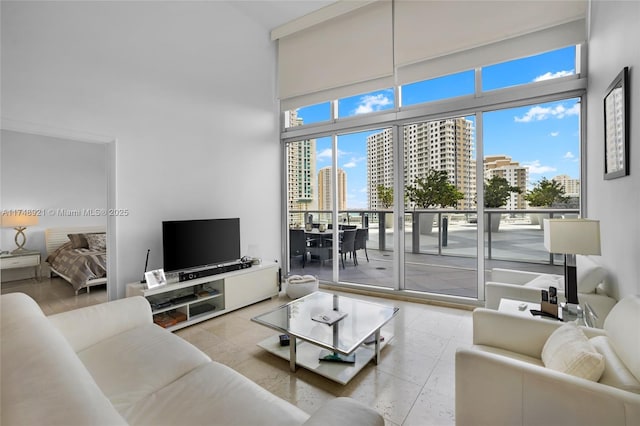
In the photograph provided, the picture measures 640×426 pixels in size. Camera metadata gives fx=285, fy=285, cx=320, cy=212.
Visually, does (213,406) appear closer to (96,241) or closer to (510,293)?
(510,293)

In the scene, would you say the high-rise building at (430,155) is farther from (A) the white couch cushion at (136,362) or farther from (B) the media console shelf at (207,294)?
(A) the white couch cushion at (136,362)

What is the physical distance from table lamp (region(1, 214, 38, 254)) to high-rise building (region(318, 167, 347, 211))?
3.69 meters

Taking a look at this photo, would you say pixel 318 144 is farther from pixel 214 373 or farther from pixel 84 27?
pixel 214 373

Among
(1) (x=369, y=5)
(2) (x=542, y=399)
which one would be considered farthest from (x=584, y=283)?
(1) (x=369, y=5)

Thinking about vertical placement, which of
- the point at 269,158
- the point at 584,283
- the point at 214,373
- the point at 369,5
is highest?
the point at 369,5

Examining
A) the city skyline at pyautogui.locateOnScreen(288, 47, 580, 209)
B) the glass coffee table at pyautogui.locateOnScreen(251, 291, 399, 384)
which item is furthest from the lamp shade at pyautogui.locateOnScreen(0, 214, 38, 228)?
the city skyline at pyautogui.locateOnScreen(288, 47, 580, 209)

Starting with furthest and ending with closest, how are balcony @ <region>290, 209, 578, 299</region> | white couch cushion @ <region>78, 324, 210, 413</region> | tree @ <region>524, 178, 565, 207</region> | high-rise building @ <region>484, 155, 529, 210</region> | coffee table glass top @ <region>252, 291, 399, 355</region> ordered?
balcony @ <region>290, 209, 578, 299</region>, high-rise building @ <region>484, 155, 529, 210</region>, tree @ <region>524, 178, 565, 207</region>, coffee table glass top @ <region>252, 291, 399, 355</region>, white couch cushion @ <region>78, 324, 210, 413</region>

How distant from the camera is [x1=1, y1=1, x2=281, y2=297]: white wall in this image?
249 cm

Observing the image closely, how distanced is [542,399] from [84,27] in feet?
14.2

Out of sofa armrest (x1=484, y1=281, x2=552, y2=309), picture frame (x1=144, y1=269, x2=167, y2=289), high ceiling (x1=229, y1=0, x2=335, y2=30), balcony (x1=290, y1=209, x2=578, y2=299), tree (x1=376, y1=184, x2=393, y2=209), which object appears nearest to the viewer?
sofa armrest (x1=484, y1=281, x2=552, y2=309)

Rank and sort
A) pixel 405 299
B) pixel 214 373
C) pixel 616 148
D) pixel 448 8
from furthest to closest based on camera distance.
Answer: pixel 405 299 → pixel 448 8 → pixel 616 148 → pixel 214 373

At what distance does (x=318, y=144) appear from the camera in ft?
15.7

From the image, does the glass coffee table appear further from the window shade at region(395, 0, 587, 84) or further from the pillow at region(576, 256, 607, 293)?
the window shade at region(395, 0, 587, 84)

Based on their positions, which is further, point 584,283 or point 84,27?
point 84,27
